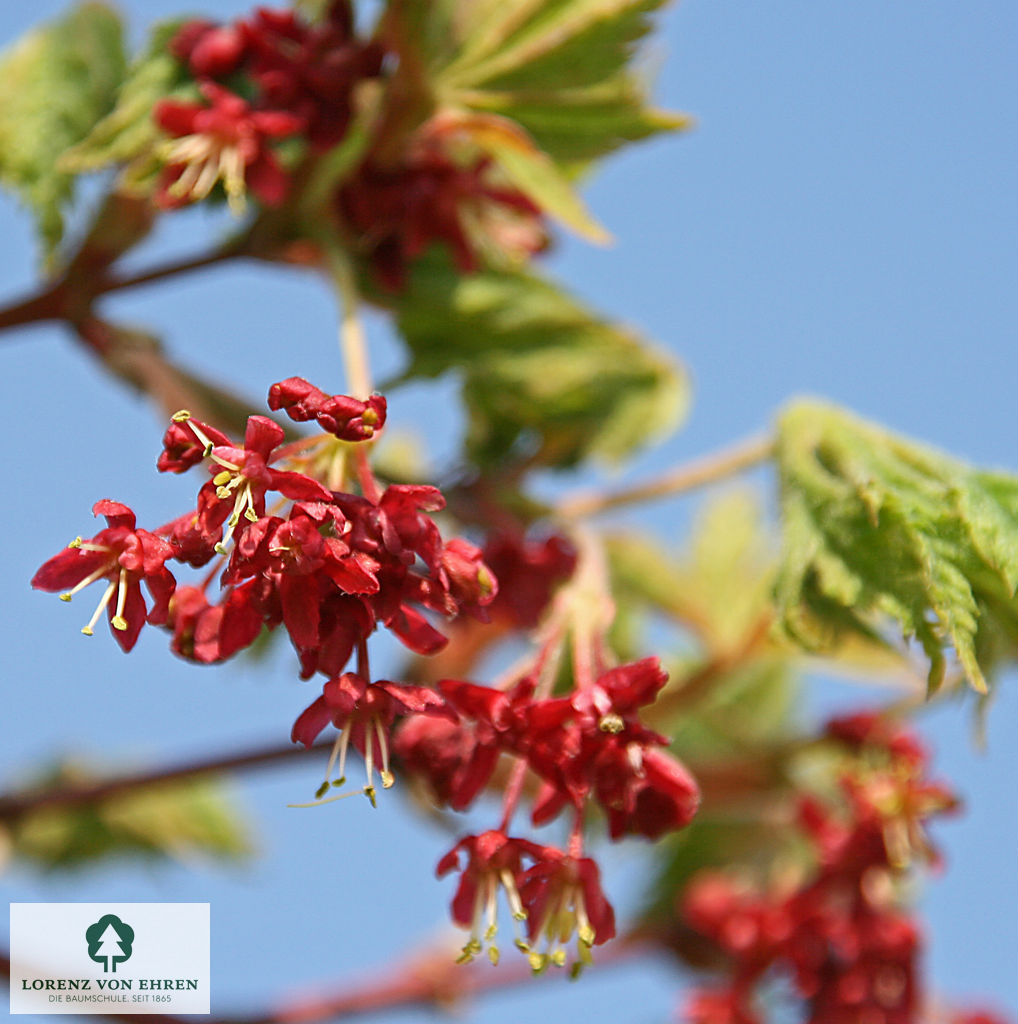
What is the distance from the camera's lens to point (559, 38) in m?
1.83

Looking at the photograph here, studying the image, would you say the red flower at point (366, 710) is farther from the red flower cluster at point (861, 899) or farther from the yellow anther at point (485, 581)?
the red flower cluster at point (861, 899)

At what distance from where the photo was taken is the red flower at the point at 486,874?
132 cm

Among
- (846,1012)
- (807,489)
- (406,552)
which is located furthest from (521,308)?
(846,1012)

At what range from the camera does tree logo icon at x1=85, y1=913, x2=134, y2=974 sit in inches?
71.5

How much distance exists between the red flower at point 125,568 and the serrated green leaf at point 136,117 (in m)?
0.69

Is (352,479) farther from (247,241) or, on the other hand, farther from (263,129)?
(247,241)

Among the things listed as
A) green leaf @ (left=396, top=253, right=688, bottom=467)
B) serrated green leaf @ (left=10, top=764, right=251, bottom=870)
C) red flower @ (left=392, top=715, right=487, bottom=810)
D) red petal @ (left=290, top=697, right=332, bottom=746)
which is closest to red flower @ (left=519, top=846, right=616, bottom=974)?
red flower @ (left=392, top=715, right=487, bottom=810)

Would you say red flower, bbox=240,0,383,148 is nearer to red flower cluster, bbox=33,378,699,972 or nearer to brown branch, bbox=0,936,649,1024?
red flower cluster, bbox=33,378,699,972

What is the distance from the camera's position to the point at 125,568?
4.10 feet

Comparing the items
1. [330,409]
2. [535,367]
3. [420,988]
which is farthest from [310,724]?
[420,988]

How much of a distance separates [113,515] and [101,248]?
2.69ft

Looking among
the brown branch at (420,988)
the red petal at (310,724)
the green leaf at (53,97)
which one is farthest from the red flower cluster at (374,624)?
the brown branch at (420,988)

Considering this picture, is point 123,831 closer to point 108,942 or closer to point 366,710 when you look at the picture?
point 108,942

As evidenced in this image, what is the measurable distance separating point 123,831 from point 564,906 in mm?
2057
